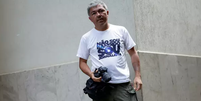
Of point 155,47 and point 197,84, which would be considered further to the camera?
point 197,84

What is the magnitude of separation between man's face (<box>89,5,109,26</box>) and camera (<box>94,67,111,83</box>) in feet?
1.88

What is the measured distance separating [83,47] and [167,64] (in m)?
1.92

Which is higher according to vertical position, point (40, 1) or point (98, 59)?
point (40, 1)

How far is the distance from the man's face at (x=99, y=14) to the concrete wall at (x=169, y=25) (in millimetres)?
1259

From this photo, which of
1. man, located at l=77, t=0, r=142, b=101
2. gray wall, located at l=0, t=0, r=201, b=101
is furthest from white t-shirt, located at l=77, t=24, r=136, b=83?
gray wall, located at l=0, t=0, r=201, b=101

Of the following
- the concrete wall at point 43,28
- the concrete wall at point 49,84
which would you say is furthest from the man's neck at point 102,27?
the concrete wall at point 49,84

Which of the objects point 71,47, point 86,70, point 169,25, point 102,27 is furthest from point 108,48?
point 169,25

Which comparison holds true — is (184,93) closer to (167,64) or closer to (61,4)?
(167,64)

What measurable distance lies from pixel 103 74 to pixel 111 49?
1.11 ft

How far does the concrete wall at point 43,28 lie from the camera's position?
181 inches

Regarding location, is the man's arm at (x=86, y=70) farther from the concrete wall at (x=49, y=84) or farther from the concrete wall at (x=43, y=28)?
the concrete wall at (x=43, y=28)

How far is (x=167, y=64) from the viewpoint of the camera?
4.63m

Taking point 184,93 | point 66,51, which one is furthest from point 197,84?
point 66,51

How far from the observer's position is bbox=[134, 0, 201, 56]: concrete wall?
14.5 feet
